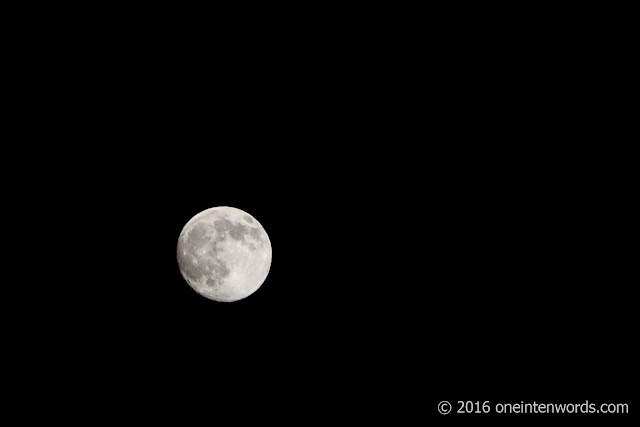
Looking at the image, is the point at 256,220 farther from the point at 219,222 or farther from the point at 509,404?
the point at 509,404

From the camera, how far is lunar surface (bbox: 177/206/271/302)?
15.5ft

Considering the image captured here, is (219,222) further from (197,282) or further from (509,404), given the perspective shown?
(509,404)

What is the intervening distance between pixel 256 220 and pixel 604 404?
3.47 m

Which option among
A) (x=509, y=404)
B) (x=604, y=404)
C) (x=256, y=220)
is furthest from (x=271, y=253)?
(x=604, y=404)

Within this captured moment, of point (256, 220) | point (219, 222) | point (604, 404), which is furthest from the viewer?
point (256, 220)

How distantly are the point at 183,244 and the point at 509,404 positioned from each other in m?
3.24

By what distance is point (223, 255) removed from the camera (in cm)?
470

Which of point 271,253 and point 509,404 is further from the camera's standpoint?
point 271,253

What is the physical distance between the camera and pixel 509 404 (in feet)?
14.2

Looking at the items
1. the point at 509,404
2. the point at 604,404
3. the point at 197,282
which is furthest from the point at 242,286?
the point at 604,404

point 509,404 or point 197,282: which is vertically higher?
point 197,282

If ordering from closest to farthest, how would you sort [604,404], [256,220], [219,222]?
1. [604,404]
2. [219,222]
3. [256,220]

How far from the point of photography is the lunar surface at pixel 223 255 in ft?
15.5

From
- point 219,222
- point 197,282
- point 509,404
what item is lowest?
point 509,404
